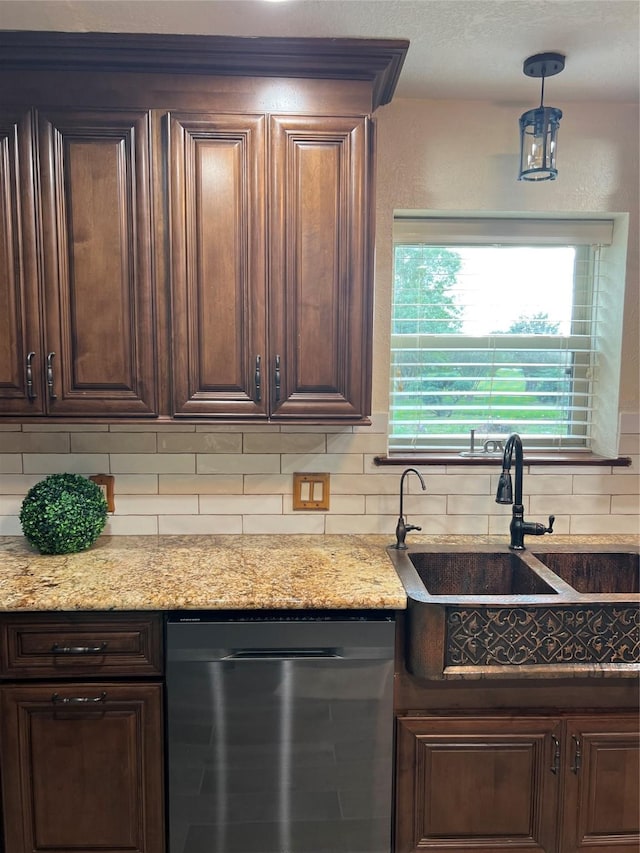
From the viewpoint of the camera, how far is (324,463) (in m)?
2.14

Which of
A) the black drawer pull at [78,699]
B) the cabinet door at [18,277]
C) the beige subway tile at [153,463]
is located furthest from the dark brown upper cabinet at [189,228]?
the black drawer pull at [78,699]

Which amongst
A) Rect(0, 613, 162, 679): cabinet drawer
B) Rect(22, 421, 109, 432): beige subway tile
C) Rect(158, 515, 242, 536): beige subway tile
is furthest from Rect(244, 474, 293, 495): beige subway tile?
Rect(0, 613, 162, 679): cabinet drawer

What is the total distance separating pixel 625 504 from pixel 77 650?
6.45 ft

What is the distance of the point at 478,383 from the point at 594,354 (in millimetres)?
485

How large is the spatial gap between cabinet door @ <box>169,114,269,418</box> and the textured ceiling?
0.25m

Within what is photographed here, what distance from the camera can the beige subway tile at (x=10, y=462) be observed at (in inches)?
81.5

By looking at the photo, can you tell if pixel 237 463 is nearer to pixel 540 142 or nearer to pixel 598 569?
pixel 598 569

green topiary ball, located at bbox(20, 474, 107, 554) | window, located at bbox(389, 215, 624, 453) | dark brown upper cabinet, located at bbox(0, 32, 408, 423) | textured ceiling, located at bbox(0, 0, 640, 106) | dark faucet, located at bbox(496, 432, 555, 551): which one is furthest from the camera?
window, located at bbox(389, 215, 624, 453)

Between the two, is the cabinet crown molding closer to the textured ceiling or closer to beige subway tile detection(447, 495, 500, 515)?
the textured ceiling

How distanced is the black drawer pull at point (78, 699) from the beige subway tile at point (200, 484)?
2.45 feet

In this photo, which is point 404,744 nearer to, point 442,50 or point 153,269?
point 153,269

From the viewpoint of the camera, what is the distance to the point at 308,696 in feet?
5.11

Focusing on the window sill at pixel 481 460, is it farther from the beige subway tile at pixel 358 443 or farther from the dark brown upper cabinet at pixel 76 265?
the dark brown upper cabinet at pixel 76 265

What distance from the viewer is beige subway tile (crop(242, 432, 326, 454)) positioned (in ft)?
6.93
